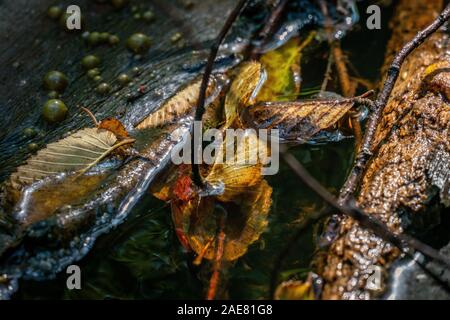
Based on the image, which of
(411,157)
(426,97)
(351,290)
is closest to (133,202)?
(351,290)

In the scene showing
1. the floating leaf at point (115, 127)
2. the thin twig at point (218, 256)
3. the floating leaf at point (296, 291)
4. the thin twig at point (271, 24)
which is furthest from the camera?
the thin twig at point (271, 24)

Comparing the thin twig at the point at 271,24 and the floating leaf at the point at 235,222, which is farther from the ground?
the thin twig at the point at 271,24

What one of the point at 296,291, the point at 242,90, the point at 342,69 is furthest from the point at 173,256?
the point at 342,69

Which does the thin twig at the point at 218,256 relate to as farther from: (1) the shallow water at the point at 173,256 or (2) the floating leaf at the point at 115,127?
(2) the floating leaf at the point at 115,127

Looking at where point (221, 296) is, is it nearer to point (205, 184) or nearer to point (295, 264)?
point (295, 264)

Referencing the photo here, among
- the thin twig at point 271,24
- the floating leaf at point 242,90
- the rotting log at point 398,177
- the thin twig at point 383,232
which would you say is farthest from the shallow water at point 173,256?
the thin twig at point 271,24
